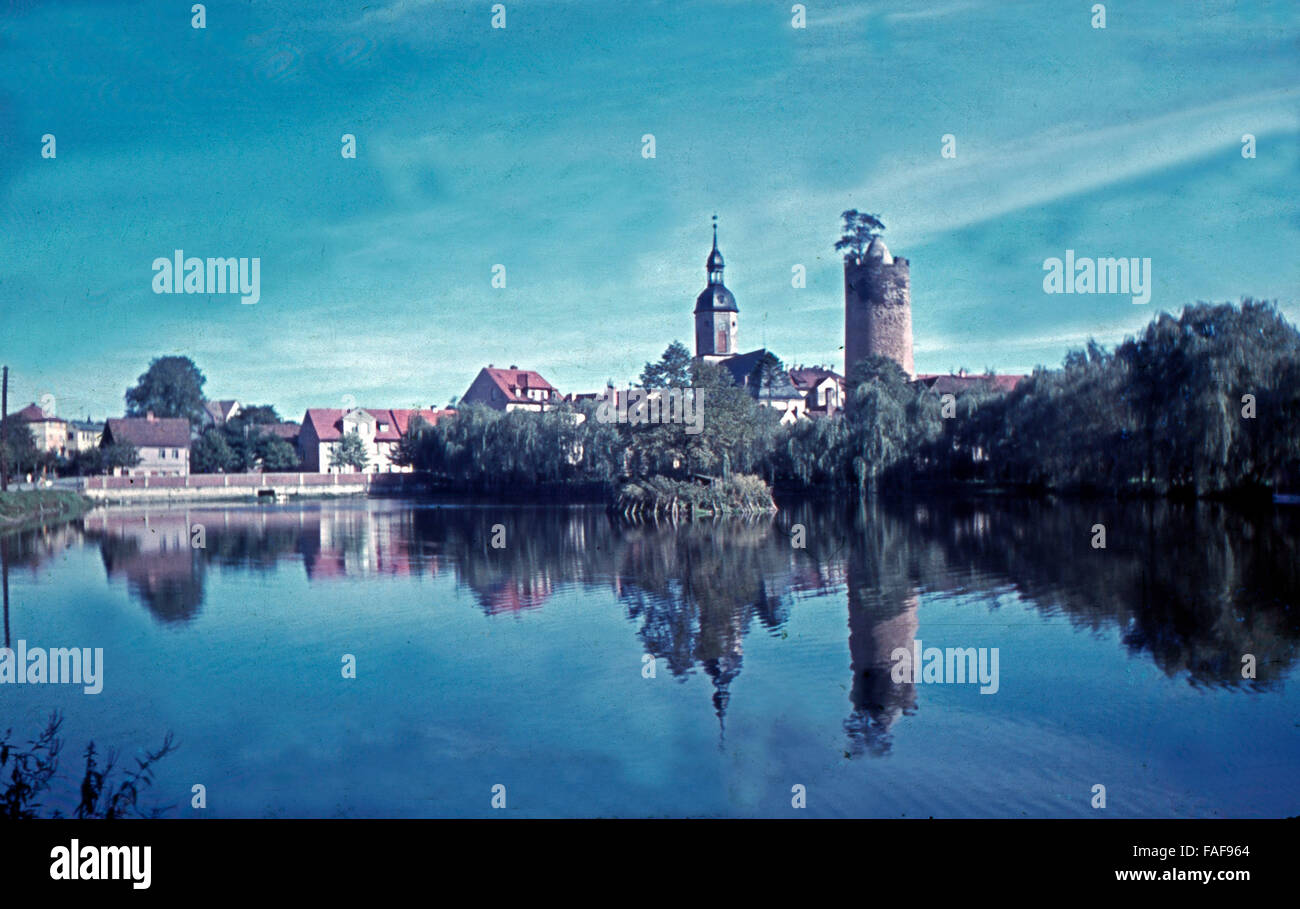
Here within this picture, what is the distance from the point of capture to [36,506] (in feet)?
144

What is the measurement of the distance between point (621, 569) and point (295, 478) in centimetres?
5557

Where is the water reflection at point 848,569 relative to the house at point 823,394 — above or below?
below

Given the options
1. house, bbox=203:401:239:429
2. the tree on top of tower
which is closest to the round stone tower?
the tree on top of tower

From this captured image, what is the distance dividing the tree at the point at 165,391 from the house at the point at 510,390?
2763 cm

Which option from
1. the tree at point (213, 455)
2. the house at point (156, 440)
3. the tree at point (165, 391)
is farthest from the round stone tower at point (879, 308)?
the tree at point (165, 391)

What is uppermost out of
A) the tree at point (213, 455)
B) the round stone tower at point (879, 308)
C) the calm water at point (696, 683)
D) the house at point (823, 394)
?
the round stone tower at point (879, 308)

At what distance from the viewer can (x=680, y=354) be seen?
42094mm

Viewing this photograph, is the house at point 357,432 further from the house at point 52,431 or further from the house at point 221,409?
the house at point 221,409

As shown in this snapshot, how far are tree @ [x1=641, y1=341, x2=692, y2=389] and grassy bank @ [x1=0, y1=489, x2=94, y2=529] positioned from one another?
84.7ft

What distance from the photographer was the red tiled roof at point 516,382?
8900 centimetres

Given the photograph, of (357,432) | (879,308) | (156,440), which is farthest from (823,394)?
(156,440)

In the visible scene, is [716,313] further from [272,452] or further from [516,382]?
[272,452]
